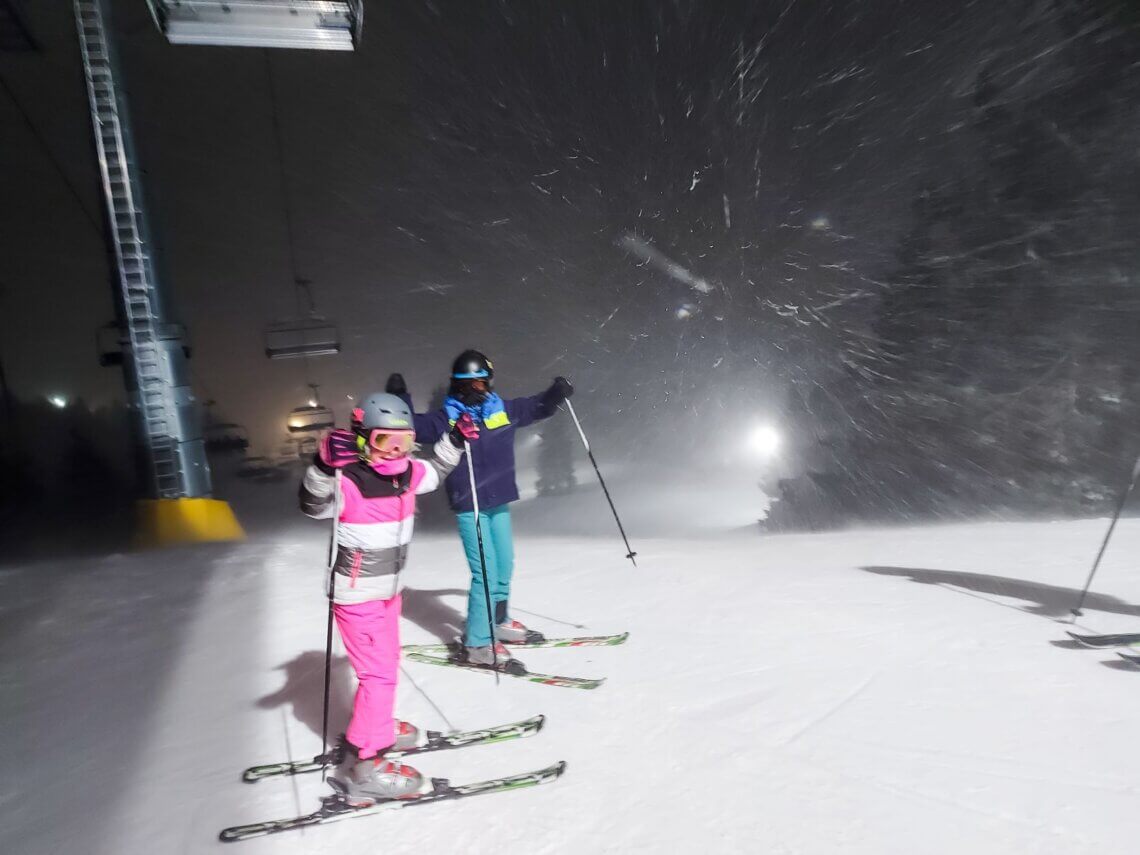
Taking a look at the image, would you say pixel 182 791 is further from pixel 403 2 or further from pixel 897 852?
pixel 403 2

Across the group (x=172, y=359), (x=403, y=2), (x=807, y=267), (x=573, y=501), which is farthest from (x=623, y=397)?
(x=172, y=359)

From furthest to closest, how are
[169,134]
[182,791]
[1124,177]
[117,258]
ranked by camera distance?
[169,134], [1124,177], [117,258], [182,791]

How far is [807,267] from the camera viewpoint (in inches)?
602

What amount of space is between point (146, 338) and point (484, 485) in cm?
604

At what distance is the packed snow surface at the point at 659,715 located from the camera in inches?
72.7

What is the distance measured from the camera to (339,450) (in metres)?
2.04

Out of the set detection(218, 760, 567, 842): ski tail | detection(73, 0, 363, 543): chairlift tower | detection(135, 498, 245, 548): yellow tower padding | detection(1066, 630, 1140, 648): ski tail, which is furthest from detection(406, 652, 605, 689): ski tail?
detection(73, 0, 363, 543): chairlift tower

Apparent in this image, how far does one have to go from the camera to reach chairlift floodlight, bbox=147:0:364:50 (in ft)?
17.4

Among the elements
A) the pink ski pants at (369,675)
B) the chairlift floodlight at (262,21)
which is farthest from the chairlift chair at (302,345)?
the pink ski pants at (369,675)

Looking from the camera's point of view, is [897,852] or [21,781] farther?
[21,781]

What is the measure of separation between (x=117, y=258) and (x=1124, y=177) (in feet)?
51.1

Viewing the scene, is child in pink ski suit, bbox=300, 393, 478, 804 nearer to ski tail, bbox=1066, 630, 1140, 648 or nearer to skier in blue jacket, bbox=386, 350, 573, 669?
skier in blue jacket, bbox=386, 350, 573, 669

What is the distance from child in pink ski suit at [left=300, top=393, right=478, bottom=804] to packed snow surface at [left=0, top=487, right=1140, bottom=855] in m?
0.18

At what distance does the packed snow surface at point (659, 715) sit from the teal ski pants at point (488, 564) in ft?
0.82
